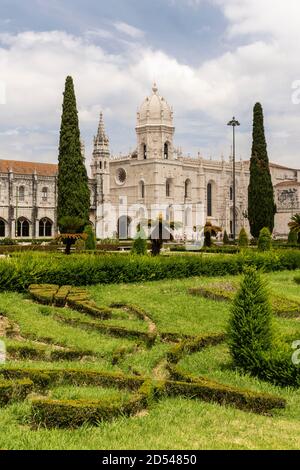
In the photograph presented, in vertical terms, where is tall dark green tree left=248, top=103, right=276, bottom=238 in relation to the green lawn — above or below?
above

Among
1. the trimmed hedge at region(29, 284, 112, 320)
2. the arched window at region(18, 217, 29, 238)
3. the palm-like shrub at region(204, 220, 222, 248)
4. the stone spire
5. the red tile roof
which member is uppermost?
the stone spire

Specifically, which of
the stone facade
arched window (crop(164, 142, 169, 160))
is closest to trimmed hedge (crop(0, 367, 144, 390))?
the stone facade

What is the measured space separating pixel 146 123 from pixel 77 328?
5953 cm

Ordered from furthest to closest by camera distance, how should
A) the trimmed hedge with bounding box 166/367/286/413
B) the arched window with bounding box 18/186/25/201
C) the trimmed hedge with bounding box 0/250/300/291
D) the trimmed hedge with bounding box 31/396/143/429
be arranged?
the arched window with bounding box 18/186/25/201, the trimmed hedge with bounding box 0/250/300/291, the trimmed hedge with bounding box 166/367/286/413, the trimmed hedge with bounding box 31/396/143/429

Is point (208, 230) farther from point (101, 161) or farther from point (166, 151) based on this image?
point (166, 151)

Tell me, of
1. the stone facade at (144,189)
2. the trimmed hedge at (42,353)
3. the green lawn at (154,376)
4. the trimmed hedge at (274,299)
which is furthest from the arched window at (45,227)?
the trimmed hedge at (42,353)

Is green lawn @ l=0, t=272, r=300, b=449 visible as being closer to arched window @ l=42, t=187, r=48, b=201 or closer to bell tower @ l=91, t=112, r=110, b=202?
arched window @ l=42, t=187, r=48, b=201

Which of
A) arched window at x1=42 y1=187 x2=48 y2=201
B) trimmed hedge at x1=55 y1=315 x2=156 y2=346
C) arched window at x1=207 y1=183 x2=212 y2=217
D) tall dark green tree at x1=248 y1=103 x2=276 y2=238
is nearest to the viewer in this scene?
trimmed hedge at x1=55 y1=315 x2=156 y2=346

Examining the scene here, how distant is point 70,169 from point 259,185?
14.4 m

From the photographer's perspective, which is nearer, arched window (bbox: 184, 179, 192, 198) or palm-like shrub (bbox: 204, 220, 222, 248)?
palm-like shrub (bbox: 204, 220, 222, 248)

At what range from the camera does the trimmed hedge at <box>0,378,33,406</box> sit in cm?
599

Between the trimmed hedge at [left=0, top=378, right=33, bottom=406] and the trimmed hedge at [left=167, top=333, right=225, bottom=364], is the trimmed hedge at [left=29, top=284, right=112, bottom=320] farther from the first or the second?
the trimmed hedge at [left=0, top=378, right=33, bottom=406]

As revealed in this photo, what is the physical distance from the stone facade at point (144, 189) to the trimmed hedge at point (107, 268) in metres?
40.8

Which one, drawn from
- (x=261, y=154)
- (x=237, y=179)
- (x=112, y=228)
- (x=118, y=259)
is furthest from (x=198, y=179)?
(x=118, y=259)
